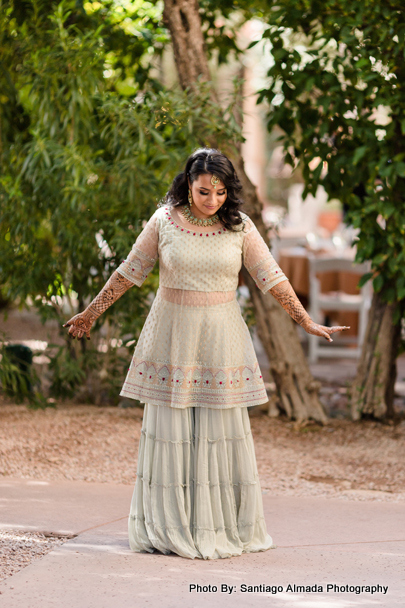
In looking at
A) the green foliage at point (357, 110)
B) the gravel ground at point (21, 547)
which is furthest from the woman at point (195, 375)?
the green foliage at point (357, 110)

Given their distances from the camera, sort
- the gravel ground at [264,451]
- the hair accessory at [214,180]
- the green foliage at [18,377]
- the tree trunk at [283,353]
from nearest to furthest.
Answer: the hair accessory at [214,180] → the gravel ground at [264,451] → the green foliage at [18,377] → the tree trunk at [283,353]

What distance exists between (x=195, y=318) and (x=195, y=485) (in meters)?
0.65

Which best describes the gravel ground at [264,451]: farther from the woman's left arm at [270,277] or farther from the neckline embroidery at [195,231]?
the neckline embroidery at [195,231]

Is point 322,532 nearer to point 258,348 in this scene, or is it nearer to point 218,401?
point 218,401

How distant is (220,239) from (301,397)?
2.84 m

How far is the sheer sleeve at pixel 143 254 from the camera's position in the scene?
121 inches

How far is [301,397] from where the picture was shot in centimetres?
561

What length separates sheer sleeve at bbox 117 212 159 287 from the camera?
3.07 m

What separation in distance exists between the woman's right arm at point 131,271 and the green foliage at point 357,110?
2.16 metres

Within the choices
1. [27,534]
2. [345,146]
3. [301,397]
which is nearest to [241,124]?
[345,146]

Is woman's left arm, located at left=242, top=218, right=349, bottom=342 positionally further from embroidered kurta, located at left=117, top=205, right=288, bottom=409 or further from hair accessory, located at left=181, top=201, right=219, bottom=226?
hair accessory, located at left=181, top=201, right=219, bottom=226

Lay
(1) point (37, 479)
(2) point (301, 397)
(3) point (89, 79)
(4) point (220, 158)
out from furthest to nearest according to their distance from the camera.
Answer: (2) point (301, 397) < (3) point (89, 79) < (1) point (37, 479) < (4) point (220, 158)

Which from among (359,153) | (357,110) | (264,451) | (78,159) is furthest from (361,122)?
(264,451)

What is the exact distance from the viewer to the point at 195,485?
10.0 feet
